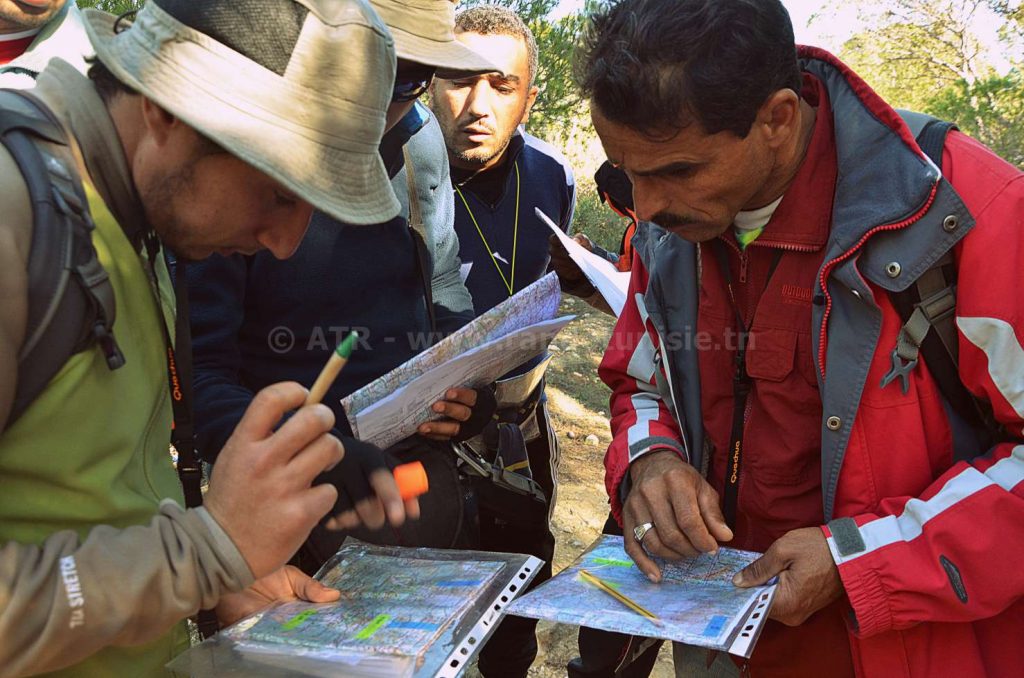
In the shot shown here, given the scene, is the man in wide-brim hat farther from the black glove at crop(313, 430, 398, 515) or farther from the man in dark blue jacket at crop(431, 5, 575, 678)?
the man in dark blue jacket at crop(431, 5, 575, 678)

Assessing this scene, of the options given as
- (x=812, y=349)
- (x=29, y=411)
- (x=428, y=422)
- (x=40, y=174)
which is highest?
(x=40, y=174)

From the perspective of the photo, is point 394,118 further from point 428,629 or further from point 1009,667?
point 1009,667

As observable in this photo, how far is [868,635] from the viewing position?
1.81 meters

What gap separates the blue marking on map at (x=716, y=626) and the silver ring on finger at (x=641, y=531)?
1.18 ft

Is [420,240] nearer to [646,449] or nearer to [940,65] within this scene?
[646,449]

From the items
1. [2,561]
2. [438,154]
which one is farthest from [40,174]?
[438,154]

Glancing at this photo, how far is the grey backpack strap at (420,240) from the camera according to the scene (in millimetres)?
2633

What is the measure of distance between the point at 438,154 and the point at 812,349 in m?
1.49

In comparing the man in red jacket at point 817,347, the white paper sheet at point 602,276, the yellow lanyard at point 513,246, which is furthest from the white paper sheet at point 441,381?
the yellow lanyard at point 513,246

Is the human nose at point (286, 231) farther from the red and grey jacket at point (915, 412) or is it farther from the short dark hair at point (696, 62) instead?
the red and grey jacket at point (915, 412)

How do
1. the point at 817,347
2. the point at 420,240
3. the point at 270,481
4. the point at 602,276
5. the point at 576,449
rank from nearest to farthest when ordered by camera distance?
1. the point at 270,481
2. the point at 817,347
3. the point at 420,240
4. the point at 602,276
5. the point at 576,449

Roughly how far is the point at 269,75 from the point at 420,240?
1.28 metres

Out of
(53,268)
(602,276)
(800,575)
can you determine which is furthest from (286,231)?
(602,276)

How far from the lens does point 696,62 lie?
Answer: 1.87 meters
